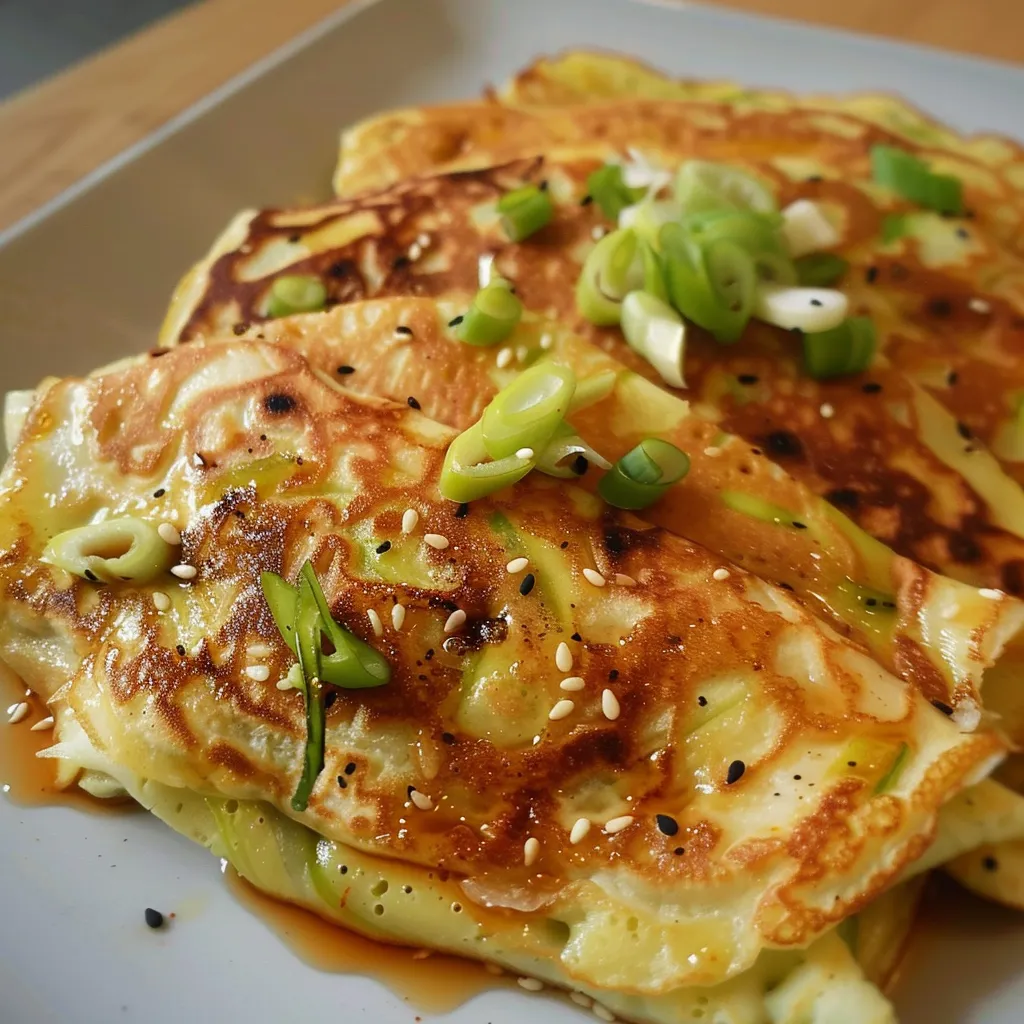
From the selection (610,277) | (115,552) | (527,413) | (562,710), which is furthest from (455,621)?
(610,277)

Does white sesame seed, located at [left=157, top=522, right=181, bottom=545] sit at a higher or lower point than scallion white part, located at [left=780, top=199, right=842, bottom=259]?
higher

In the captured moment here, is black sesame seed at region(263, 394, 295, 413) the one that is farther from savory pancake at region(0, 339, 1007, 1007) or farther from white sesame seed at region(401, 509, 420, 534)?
white sesame seed at region(401, 509, 420, 534)

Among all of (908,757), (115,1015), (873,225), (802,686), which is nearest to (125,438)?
(115,1015)

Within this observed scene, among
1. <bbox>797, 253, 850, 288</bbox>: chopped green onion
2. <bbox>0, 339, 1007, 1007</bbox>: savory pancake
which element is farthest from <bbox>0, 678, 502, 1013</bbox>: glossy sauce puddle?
<bbox>797, 253, 850, 288</bbox>: chopped green onion

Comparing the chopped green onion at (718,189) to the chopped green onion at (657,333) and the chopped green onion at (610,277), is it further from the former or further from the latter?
the chopped green onion at (657,333)

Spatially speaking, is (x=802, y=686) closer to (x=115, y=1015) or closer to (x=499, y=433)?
(x=499, y=433)

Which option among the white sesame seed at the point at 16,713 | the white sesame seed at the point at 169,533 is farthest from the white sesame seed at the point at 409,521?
the white sesame seed at the point at 16,713

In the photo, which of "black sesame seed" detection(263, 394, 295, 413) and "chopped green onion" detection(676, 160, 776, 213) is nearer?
"black sesame seed" detection(263, 394, 295, 413)
